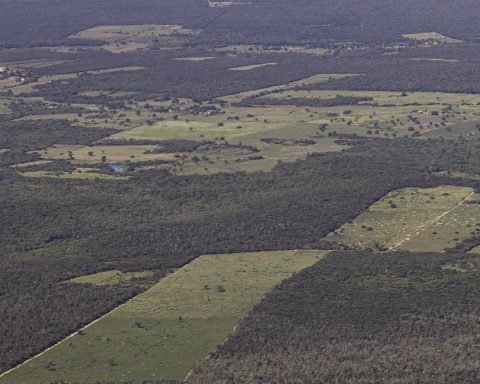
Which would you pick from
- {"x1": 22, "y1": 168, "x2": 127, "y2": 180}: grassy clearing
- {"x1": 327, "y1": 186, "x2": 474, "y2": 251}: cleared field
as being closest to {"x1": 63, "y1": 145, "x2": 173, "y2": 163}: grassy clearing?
{"x1": 22, "y1": 168, "x2": 127, "y2": 180}: grassy clearing

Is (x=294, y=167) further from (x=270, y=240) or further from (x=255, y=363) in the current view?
(x=255, y=363)

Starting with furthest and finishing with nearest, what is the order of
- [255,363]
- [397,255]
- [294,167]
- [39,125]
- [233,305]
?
[39,125] → [294,167] → [397,255] → [233,305] → [255,363]

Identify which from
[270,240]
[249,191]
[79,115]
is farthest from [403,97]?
[270,240]

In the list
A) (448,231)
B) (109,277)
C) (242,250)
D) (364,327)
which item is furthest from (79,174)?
(364,327)

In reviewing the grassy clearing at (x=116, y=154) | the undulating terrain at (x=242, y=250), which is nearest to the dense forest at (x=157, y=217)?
the undulating terrain at (x=242, y=250)

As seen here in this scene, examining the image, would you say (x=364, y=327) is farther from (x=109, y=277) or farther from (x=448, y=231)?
(x=448, y=231)

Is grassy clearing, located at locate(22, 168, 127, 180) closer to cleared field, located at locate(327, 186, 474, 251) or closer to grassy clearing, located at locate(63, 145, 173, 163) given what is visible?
grassy clearing, located at locate(63, 145, 173, 163)

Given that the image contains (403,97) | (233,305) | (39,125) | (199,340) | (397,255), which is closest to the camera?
(199,340)
